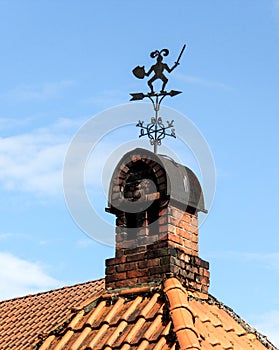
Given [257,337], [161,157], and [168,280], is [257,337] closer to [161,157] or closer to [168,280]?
[168,280]

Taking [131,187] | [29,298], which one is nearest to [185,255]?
[131,187]

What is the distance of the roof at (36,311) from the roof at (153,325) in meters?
2.72

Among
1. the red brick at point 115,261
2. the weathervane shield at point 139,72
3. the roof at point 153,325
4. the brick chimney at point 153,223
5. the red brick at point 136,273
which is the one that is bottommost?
the roof at point 153,325

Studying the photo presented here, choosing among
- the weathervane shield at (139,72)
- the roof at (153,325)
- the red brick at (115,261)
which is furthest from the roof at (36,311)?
the weathervane shield at (139,72)

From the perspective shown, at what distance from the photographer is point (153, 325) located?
618cm

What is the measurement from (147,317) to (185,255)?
81cm

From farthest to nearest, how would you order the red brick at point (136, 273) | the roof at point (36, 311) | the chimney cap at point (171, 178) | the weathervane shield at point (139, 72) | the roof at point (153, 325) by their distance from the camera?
the roof at point (36, 311), the weathervane shield at point (139, 72), the chimney cap at point (171, 178), the red brick at point (136, 273), the roof at point (153, 325)

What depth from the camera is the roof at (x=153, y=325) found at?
19.7ft

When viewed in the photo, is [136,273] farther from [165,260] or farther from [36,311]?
[36,311]

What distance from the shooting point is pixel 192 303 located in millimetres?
6754

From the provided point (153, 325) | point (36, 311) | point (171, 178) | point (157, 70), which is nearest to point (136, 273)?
point (153, 325)

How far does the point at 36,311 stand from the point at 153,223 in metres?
4.55

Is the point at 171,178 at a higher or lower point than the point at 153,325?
higher

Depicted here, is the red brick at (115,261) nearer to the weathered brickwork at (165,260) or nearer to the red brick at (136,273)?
the weathered brickwork at (165,260)
